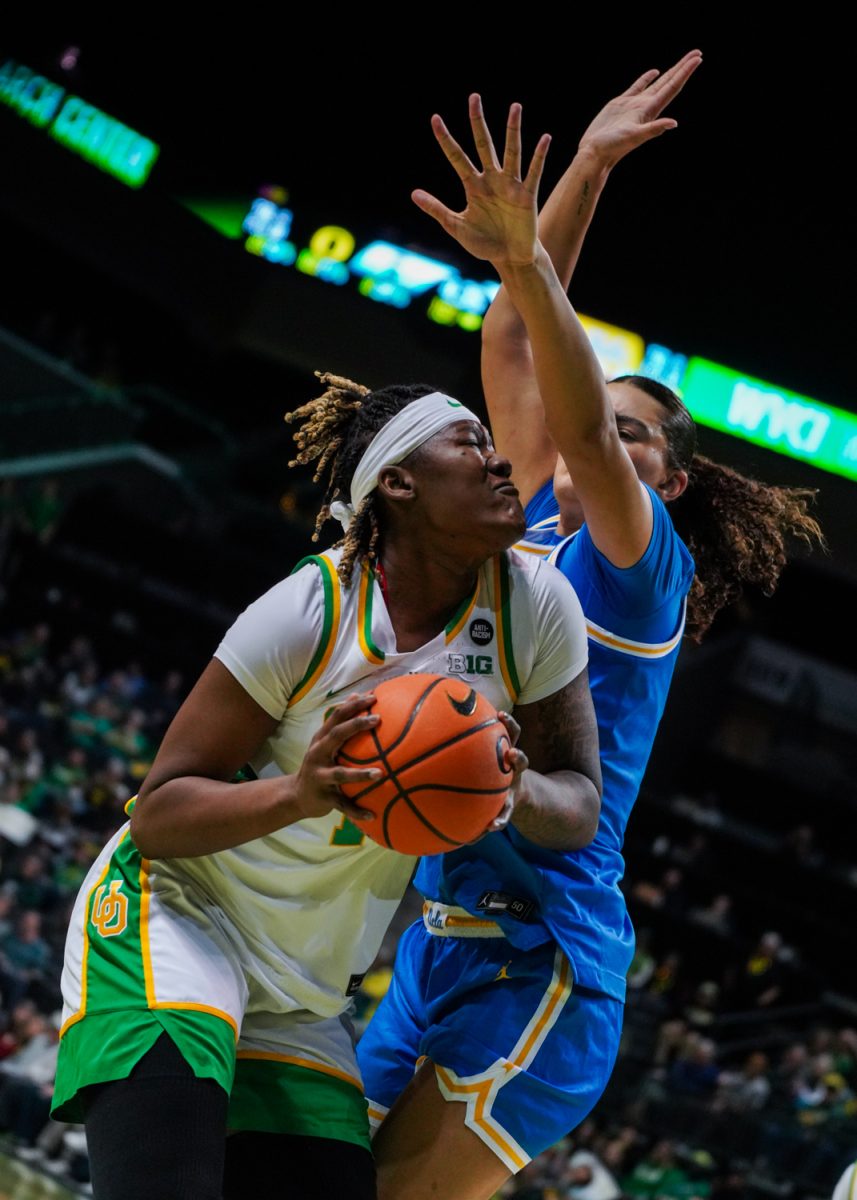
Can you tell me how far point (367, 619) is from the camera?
2.68 metres

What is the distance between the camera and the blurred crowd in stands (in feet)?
33.3

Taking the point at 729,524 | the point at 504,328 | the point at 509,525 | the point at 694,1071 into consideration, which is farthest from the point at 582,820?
the point at 694,1071

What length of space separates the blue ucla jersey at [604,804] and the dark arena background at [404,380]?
7.23 m

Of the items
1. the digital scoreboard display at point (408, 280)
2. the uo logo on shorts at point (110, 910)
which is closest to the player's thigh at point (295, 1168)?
the uo logo on shorts at point (110, 910)

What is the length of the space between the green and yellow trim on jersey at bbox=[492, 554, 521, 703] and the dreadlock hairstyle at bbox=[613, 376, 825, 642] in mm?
751

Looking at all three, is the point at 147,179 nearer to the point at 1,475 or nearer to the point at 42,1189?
the point at 1,475

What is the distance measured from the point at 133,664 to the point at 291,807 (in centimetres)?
1418

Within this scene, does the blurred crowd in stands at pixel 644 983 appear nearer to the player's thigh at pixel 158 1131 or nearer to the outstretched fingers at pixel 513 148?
the player's thigh at pixel 158 1131

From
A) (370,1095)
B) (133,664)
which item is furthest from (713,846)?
(370,1095)

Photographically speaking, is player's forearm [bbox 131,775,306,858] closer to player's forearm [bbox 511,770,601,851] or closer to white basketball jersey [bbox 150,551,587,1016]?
white basketball jersey [bbox 150,551,587,1016]

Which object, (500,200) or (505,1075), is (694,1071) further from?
(500,200)

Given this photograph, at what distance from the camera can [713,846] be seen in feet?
53.7

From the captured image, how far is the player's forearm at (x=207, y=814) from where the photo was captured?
2.41m

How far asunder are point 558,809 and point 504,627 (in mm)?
359
